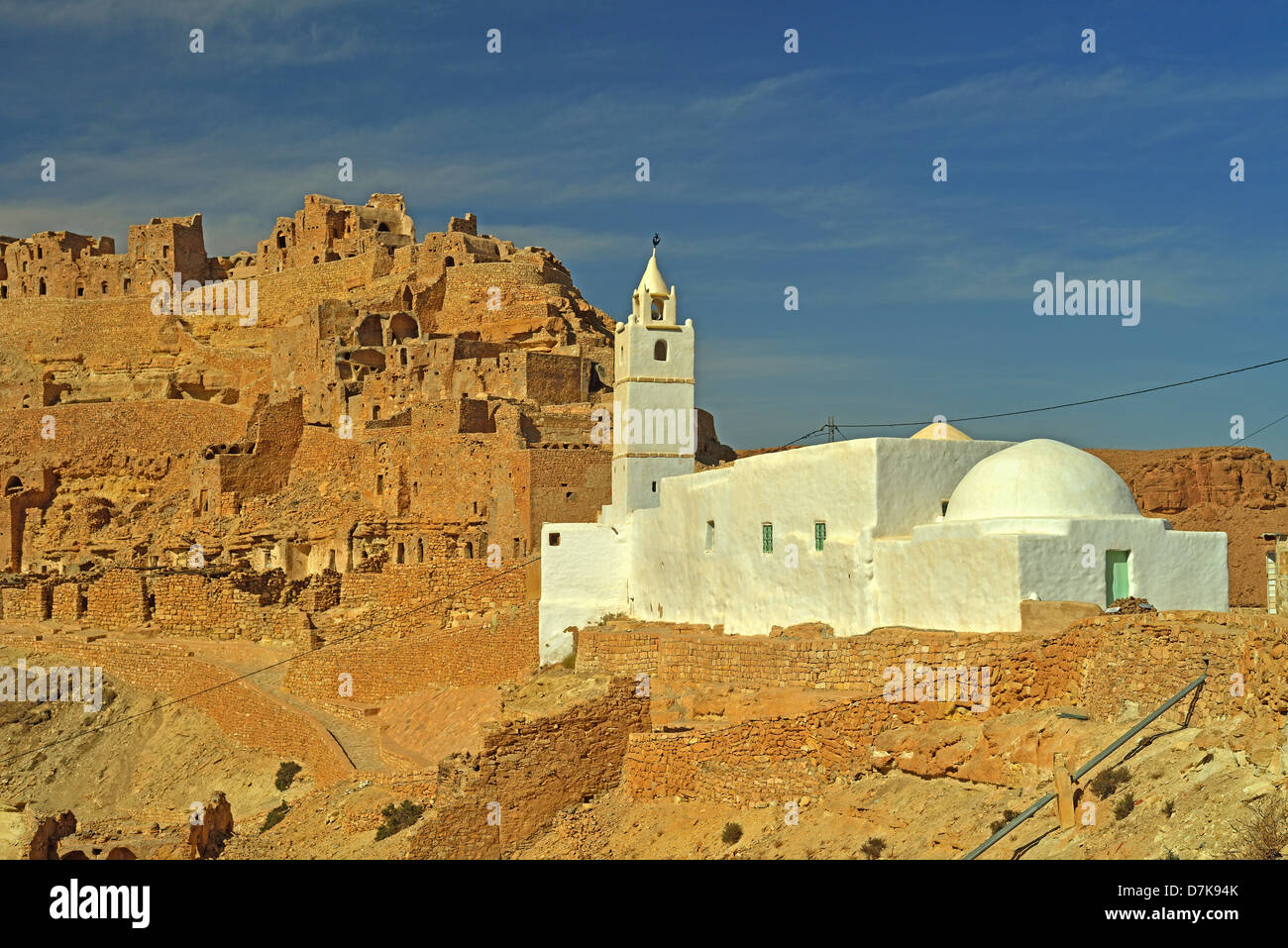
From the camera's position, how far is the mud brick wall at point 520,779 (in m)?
18.7

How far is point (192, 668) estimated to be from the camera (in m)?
31.0

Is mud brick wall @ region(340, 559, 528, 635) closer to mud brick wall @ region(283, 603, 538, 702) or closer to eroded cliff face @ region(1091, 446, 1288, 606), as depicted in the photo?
mud brick wall @ region(283, 603, 538, 702)

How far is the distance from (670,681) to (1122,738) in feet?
32.0

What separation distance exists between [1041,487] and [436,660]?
12.7 meters

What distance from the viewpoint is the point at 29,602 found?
38125 mm

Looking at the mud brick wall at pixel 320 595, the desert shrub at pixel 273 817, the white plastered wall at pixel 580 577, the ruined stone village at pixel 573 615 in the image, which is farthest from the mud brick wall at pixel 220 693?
the white plastered wall at pixel 580 577

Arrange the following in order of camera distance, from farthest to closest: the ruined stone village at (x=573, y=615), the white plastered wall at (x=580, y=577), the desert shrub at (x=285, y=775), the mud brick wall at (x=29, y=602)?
the mud brick wall at (x=29, y=602)
the white plastered wall at (x=580, y=577)
the desert shrub at (x=285, y=775)
the ruined stone village at (x=573, y=615)

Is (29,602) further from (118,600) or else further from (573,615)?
(573,615)

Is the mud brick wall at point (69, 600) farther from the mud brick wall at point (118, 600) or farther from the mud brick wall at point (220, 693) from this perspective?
the mud brick wall at point (220, 693)

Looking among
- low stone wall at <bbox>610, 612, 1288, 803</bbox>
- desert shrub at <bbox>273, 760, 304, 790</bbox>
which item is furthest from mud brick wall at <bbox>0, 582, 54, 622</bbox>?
low stone wall at <bbox>610, 612, 1288, 803</bbox>

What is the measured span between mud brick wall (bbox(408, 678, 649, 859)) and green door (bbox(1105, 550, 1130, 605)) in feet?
20.8

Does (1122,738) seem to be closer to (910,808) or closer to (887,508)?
(910,808)

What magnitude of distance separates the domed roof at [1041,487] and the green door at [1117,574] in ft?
1.76

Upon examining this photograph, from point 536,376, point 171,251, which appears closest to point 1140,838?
point 536,376
